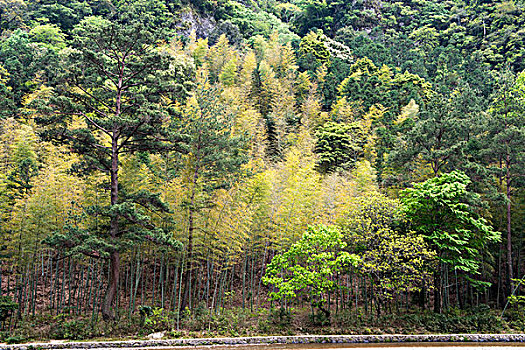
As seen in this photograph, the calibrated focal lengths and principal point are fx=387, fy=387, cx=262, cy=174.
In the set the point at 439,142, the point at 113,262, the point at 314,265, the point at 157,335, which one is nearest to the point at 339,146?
the point at 439,142

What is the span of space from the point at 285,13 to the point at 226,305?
73569mm

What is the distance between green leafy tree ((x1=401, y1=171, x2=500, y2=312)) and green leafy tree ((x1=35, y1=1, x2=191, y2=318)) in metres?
10.0

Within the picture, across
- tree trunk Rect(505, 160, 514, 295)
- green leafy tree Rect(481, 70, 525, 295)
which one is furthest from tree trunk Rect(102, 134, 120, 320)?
green leafy tree Rect(481, 70, 525, 295)

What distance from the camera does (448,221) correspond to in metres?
15.9

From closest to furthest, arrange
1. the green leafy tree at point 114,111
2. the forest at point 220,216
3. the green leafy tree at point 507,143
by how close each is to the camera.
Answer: the green leafy tree at point 114,111, the forest at point 220,216, the green leafy tree at point 507,143

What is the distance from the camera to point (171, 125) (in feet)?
52.6

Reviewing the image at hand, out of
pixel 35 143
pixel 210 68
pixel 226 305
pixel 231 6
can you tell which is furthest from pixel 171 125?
pixel 231 6

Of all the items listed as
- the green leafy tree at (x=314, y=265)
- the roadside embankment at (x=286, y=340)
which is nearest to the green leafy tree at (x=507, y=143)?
the roadside embankment at (x=286, y=340)

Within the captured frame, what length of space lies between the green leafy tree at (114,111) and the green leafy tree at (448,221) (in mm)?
10019

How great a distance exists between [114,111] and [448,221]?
45.8 feet

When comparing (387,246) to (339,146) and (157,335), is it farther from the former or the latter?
(339,146)

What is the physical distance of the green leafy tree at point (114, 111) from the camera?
1314cm

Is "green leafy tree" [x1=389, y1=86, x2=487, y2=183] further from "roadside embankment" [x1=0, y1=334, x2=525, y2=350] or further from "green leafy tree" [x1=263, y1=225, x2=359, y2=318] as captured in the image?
"roadside embankment" [x1=0, y1=334, x2=525, y2=350]

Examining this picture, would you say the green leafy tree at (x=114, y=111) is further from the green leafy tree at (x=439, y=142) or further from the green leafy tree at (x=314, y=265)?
the green leafy tree at (x=439, y=142)
